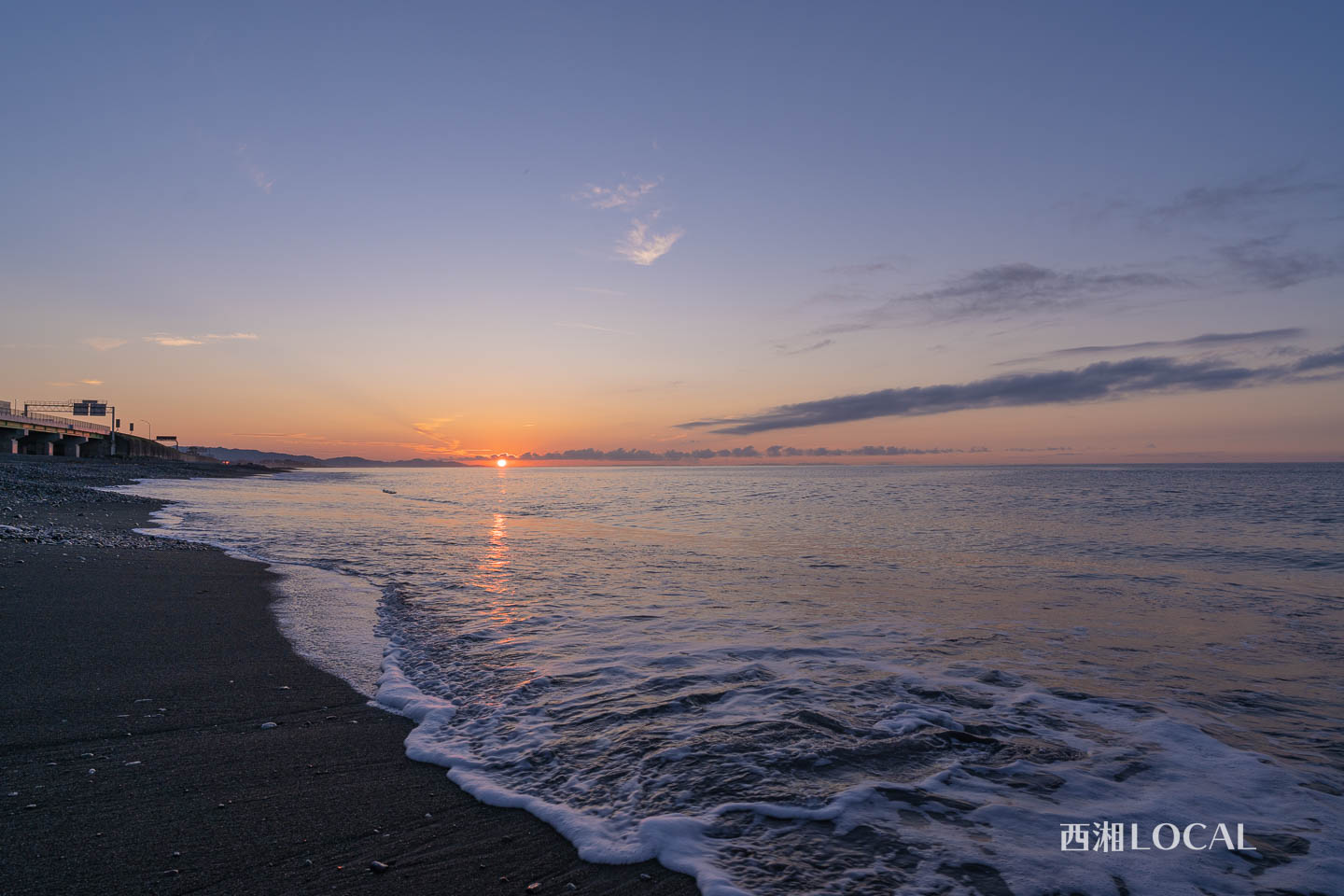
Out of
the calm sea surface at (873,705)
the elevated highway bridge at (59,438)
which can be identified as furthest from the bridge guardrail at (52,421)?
the calm sea surface at (873,705)

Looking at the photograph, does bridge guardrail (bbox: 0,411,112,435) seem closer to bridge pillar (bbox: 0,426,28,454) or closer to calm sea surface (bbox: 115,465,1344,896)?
bridge pillar (bbox: 0,426,28,454)

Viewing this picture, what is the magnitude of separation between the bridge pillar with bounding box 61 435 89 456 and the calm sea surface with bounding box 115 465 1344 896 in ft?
363

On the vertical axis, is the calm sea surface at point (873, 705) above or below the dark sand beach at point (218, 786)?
→ below

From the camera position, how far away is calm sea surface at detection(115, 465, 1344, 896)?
3814mm

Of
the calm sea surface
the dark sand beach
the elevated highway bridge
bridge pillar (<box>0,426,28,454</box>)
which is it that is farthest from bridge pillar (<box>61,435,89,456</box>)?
the dark sand beach

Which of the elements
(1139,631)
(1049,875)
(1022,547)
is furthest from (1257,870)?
(1022,547)

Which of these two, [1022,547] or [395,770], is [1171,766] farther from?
[1022,547]

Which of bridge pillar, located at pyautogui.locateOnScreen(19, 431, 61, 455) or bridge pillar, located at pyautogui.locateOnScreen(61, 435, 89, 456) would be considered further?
bridge pillar, located at pyautogui.locateOnScreen(61, 435, 89, 456)

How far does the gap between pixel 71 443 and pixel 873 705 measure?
126 meters

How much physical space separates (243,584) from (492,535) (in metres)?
11.3

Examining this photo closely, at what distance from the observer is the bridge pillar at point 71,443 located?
93.6m

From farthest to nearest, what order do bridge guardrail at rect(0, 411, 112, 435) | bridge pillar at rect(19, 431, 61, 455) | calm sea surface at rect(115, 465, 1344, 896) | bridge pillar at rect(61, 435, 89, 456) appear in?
bridge pillar at rect(61, 435, 89, 456), bridge pillar at rect(19, 431, 61, 455), bridge guardrail at rect(0, 411, 112, 435), calm sea surface at rect(115, 465, 1344, 896)

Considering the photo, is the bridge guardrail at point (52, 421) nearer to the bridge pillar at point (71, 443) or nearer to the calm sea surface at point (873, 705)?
the bridge pillar at point (71, 443)

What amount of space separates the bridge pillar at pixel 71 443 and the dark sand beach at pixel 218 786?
11708cm
